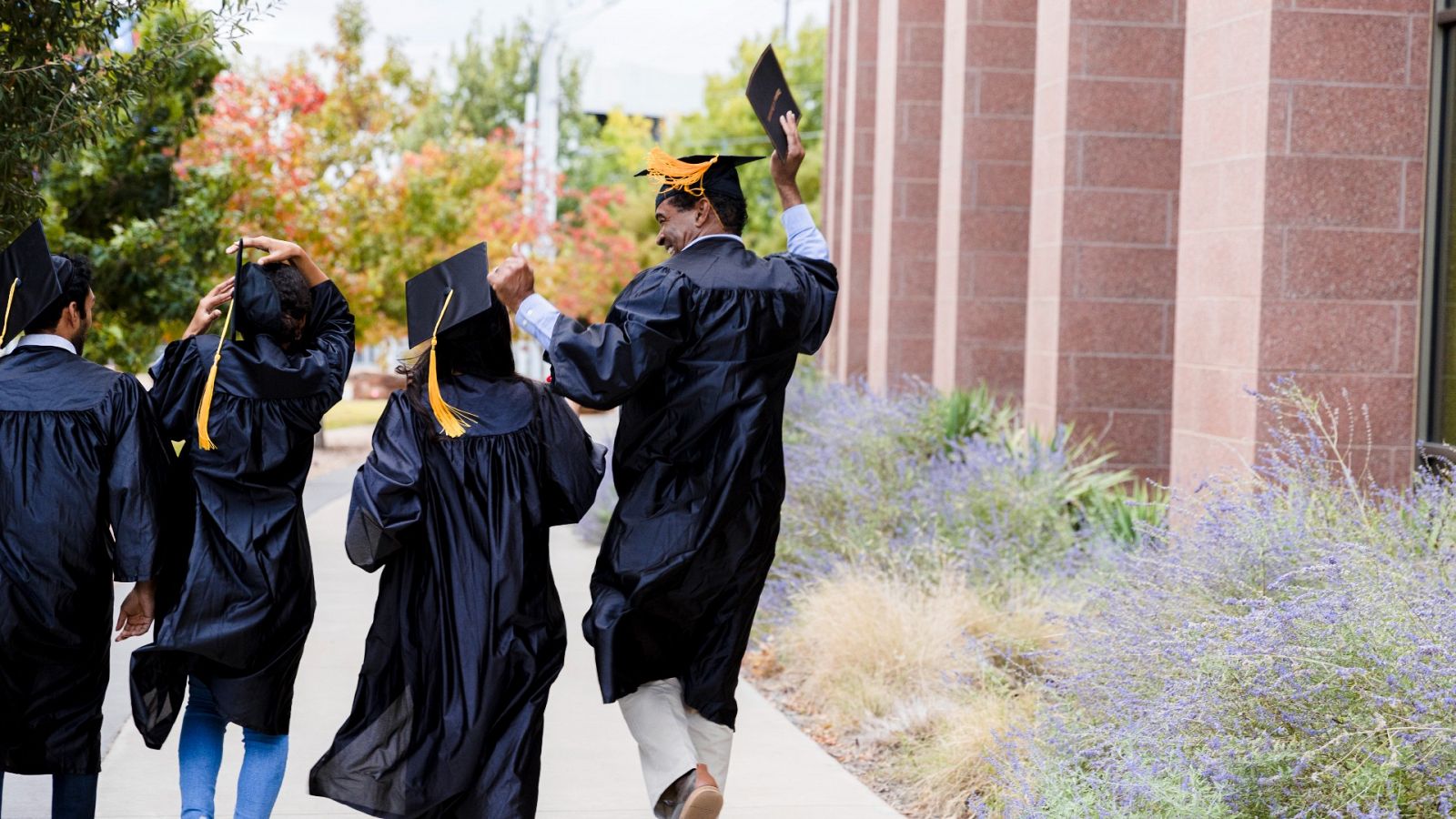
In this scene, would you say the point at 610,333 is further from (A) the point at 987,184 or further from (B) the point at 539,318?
(A) the point at 987,184

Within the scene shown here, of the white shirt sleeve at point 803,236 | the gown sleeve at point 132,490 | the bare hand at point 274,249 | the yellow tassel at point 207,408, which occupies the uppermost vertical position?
the white shirt sleeve at point 803,236

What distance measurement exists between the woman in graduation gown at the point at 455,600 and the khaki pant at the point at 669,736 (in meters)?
0.30

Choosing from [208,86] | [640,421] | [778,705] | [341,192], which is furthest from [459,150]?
[640,421]

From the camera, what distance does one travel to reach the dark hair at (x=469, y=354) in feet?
14.4

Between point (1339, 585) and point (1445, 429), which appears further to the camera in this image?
point (1445, 429)

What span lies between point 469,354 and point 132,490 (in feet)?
3.09

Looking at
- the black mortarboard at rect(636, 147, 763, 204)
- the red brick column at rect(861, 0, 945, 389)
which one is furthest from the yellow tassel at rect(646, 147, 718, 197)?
the red brick column at rect(861, 0, 945, 389)

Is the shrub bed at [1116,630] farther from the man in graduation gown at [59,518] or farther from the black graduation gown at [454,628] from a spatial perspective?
the man in graduation gown at [59,518]

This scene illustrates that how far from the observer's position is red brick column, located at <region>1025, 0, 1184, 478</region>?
31.7 feet

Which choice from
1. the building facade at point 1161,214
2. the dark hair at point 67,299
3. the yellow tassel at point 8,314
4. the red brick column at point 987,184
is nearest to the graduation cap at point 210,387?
the dark hair at point 67,299

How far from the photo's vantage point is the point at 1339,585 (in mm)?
4445

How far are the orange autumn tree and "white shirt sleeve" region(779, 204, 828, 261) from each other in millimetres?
9799

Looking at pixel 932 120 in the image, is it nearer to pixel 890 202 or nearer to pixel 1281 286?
pixel 890 202

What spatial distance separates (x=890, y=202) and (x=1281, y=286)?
7108 mm
